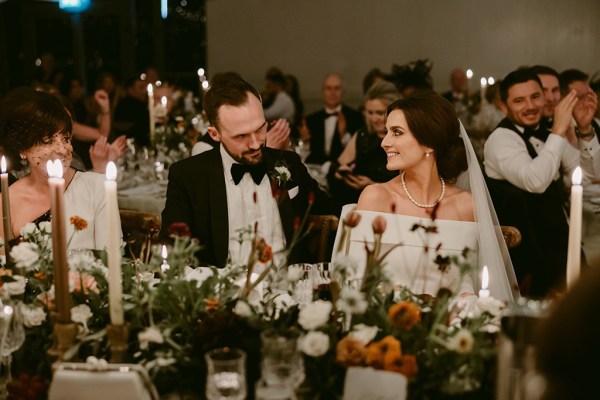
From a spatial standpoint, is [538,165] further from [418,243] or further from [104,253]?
[104,253]

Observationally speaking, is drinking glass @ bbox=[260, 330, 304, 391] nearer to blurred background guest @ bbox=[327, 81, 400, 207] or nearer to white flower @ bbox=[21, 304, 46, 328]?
white flower @ bbox=[21, 304, 46, 328]

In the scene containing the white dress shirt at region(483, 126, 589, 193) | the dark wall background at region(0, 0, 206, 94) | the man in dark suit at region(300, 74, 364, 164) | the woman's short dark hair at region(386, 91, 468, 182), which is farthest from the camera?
the dark wall background at region(0, 0, 206, 94)

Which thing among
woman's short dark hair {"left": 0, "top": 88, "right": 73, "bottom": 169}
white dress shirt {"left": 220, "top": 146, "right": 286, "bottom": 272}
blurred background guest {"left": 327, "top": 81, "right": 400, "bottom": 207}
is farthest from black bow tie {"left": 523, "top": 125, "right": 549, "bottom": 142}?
woman's short dark hair {"left": 0, "top": 88, "right": 73, "bottom": 169}

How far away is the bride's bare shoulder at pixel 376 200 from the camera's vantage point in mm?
2896

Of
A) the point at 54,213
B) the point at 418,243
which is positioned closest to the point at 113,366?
the point at 54,213

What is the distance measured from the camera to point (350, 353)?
1448 millimetres

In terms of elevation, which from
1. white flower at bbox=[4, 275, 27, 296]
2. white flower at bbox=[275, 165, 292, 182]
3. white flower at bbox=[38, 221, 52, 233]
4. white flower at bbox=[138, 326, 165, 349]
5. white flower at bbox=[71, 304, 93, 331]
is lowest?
white flower at bbox=[138, 326, 165, 349]

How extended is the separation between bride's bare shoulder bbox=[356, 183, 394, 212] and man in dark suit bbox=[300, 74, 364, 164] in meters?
3.85

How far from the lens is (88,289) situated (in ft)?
5.80

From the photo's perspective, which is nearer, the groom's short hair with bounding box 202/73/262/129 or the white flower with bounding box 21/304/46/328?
the white flower with bounding box 21/304/46/328

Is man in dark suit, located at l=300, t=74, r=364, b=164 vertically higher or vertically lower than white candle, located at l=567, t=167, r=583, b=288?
higher

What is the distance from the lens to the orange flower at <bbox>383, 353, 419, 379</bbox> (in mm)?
1429

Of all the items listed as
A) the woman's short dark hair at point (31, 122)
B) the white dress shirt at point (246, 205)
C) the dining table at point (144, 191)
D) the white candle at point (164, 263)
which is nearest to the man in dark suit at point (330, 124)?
the dining table at point (144, 191)

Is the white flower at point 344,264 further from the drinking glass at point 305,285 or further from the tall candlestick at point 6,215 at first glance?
the tall candlestick at point 6,215
